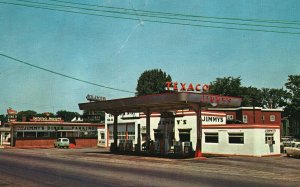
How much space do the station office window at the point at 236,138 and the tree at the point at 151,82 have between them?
57.1m

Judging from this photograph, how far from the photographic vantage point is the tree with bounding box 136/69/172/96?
9719 centimetres

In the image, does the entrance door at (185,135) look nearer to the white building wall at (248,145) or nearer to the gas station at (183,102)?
the white building wall at (248,145)

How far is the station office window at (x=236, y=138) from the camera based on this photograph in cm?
3878

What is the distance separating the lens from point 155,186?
48.6ft

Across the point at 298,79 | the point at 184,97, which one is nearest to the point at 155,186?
the point at 184,97

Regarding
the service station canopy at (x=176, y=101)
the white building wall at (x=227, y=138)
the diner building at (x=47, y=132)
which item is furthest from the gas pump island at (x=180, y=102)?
the diner building at (x=47, y=132)

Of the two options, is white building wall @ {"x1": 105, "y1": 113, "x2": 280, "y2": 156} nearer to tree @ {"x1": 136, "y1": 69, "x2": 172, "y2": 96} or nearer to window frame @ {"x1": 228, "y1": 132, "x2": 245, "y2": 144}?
window frame @ {"x1": 228, "y1": 132, "x2": 245, "y2": 144}

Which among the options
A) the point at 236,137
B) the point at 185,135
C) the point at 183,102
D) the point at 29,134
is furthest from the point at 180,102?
the point at 29,134

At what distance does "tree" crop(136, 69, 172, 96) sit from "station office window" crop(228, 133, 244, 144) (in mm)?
57133

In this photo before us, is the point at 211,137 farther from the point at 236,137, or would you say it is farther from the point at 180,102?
the point at 180,102

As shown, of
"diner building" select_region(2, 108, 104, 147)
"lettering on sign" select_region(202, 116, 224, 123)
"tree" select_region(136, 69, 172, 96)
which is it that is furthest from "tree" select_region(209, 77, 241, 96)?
"lettering on sign" select_region(202, 116, 224, 123)

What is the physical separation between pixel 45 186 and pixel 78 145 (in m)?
57.7

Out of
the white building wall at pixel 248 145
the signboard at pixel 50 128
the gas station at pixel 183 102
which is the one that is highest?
the gas station at pixel 183 102

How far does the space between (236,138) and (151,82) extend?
60230 millimetres
